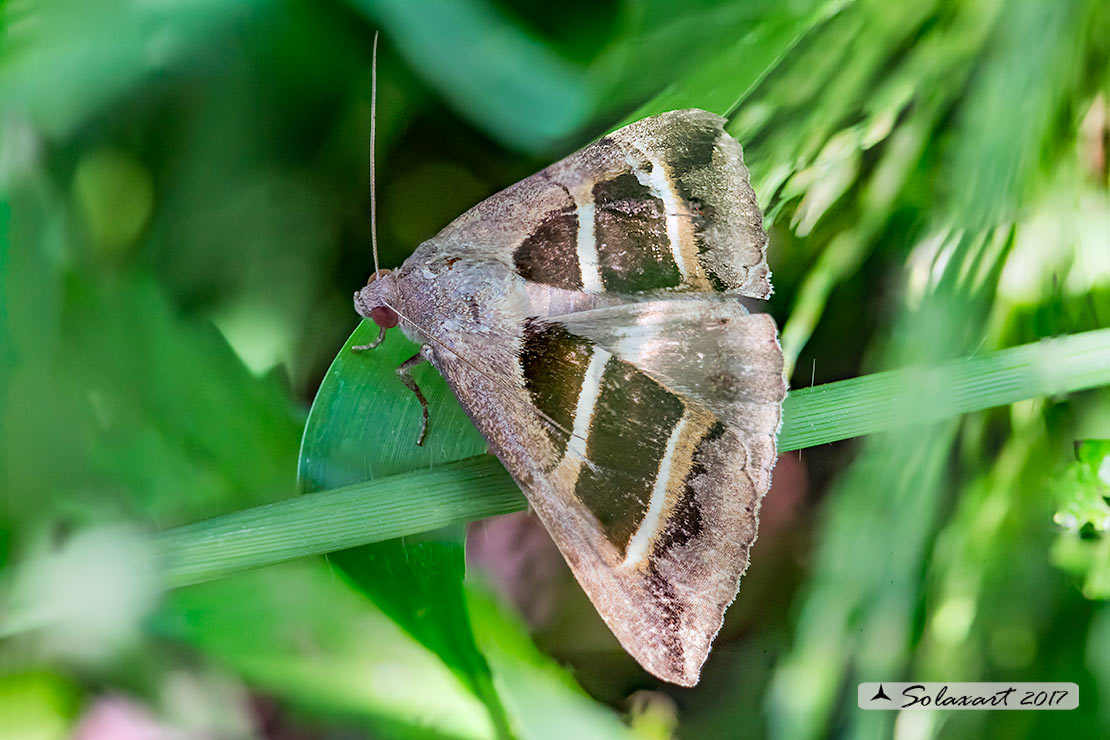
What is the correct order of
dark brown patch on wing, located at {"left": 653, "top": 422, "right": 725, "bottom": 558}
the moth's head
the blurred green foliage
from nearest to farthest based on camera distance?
dark brown patch on wing, located at {"left": 653, "top": 422, "right": 725, "bottom": 558} < the moth's head < the blurred green foliage

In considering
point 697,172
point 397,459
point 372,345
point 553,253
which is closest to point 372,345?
point 372,345

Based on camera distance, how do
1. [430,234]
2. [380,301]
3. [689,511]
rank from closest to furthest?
[689,511]
[380,301]
[430,234]

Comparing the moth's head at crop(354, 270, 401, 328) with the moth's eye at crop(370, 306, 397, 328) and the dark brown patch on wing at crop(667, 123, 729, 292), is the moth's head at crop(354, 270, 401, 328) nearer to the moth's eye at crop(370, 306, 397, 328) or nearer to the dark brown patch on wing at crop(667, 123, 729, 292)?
the moth's eye at crop(370, 306, 397, 328)

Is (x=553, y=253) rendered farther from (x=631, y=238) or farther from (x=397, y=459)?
(x=397, y=459)

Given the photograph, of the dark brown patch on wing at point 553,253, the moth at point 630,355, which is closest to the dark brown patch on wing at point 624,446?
the moth at point 630,355

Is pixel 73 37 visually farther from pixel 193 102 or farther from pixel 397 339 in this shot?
pixel 397 339

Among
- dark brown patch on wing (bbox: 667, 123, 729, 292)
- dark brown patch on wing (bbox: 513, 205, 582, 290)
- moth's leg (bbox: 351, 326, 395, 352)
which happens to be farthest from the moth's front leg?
dark brown patch on wing (bbox: 667, 123, 729, 292)

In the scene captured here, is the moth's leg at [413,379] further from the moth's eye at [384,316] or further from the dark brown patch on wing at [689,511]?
the dark brown patch on wing at [689,511]

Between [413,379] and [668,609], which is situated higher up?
[413,379]
